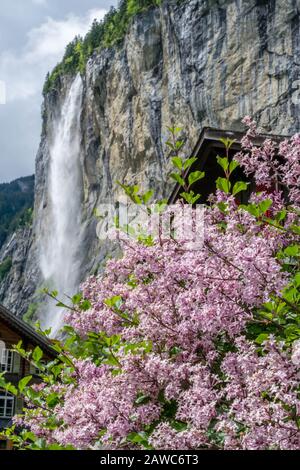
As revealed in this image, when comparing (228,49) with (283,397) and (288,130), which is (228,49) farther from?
(283,397)

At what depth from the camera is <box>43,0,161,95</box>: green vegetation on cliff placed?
75488mm

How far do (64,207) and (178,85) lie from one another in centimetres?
3944

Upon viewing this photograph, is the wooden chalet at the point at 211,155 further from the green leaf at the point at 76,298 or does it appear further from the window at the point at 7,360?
the window at the point at 7,360

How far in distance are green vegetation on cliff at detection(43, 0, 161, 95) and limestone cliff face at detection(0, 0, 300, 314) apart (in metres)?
2.02

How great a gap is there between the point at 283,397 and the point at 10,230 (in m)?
175

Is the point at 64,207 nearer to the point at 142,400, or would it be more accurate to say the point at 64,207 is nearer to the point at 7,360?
the point at 7,360

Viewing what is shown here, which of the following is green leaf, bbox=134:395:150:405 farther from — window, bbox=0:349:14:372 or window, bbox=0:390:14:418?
window, bbox=0:390:14:418

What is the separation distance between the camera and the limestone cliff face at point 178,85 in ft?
170

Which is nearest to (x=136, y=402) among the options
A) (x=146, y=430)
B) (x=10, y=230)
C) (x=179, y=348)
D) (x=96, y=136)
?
(x=146, y=430)

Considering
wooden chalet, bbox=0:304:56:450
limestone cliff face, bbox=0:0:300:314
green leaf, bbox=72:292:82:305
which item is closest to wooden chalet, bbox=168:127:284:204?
green leaf, bbox=72:292:82:305

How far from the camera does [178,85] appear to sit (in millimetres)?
62344

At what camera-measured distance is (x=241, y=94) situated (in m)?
54.8

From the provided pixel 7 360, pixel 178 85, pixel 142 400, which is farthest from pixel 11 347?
pixel 178 85
